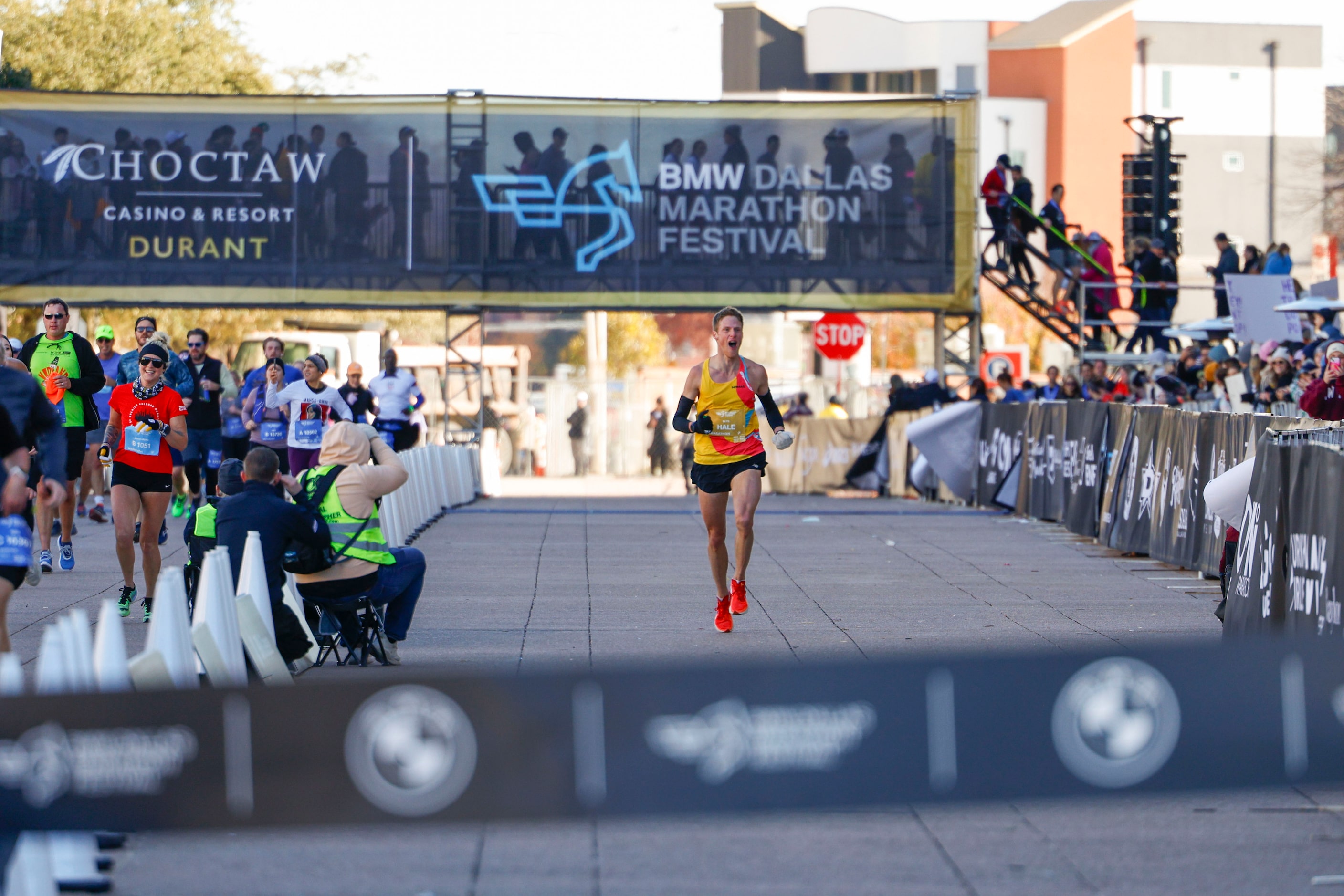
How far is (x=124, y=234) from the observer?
23.9 m

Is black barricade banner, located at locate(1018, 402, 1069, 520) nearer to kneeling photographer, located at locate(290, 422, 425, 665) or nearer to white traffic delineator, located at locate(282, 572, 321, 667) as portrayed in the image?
kneeling photographer, located at locate(290, 422, 425, 665)

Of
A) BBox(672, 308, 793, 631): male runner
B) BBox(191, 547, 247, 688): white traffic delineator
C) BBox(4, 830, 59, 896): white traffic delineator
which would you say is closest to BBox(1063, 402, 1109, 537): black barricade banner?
BBox(672, 308, 793, 631): male runner

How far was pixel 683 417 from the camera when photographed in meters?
10.3

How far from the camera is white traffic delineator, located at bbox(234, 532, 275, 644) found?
295 inches

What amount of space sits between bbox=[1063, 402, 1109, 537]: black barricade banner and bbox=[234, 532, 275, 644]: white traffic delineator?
1020 centimetres

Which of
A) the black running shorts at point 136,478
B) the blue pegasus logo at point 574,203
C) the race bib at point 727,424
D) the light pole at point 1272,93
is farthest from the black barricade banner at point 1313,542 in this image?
the light pole at point 1272,93

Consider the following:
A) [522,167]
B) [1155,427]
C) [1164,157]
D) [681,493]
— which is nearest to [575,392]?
[681,493]

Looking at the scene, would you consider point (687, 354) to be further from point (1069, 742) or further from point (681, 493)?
point (1069, 742)

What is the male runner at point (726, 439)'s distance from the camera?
10242 millimetres

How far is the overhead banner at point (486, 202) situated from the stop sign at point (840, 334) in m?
1.29

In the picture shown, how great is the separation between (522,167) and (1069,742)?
2045cm

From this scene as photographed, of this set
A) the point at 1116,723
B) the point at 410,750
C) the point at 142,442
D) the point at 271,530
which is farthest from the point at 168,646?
the point at 142,442

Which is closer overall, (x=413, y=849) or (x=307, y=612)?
(x=413, y=849)

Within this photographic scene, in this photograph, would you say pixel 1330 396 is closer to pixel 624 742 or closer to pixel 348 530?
pixel 348 530
